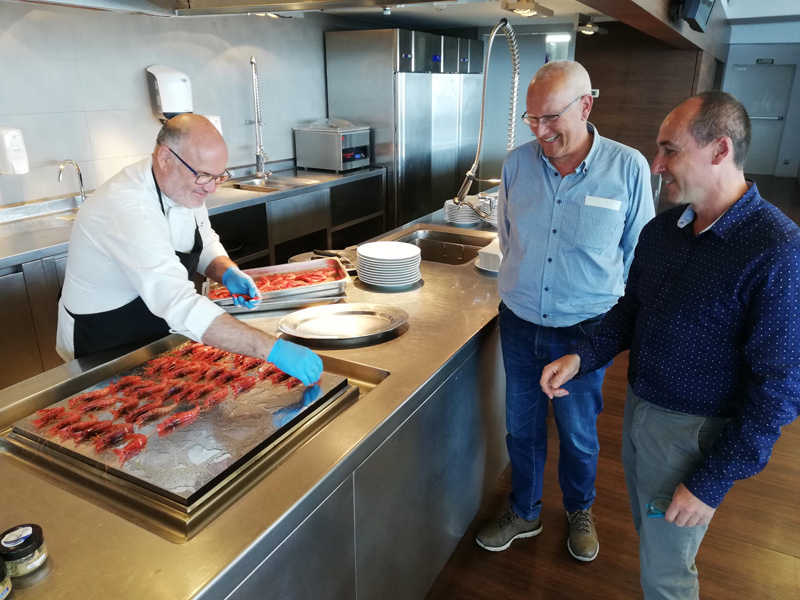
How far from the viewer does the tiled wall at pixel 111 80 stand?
10.8 ft

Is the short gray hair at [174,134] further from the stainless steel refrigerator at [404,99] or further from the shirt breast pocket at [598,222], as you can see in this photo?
the stainless steel refrigerator at [404,99]

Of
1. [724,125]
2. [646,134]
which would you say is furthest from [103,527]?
[646,134]

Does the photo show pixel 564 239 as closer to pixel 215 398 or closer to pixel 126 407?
pixel 215 398

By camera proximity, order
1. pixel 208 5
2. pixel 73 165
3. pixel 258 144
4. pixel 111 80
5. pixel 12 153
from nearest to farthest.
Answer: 1. pixel 208 5
2. pixel 12 153
3. pixel 73 165
4. pixel 111 80
5. pixel 258 144

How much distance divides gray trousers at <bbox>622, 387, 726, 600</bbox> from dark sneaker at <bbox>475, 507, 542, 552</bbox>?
711mm

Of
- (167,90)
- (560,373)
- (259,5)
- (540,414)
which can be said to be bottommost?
(540,414)

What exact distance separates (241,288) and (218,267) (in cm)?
16

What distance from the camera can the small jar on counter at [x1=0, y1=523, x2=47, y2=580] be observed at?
3.03ft

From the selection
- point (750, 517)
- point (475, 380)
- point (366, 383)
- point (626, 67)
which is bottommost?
point (750, 517)

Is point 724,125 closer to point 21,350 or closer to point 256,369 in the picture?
point 256,369

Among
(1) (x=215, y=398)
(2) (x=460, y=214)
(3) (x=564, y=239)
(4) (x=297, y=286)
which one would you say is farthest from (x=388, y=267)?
(2) (x=460, y=214)

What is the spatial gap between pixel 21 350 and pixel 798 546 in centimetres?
347

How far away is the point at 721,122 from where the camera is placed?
126cm

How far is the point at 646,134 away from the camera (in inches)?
221
